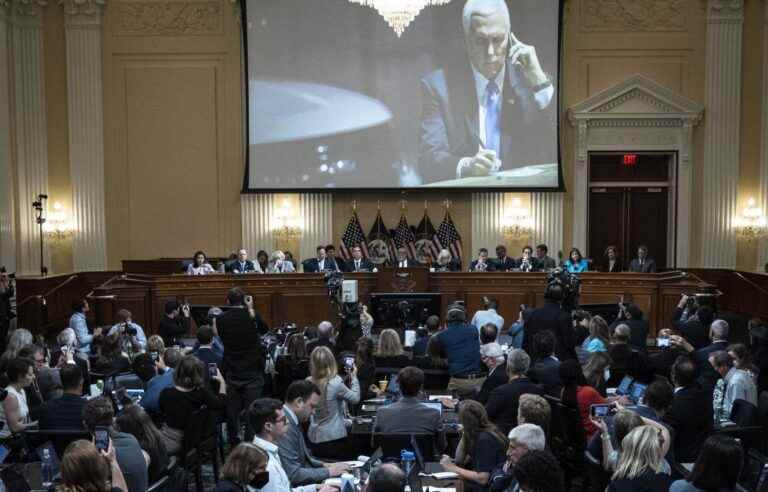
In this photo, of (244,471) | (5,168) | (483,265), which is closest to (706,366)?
(244,471)

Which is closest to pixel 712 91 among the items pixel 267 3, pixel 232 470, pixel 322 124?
pixel 322 124

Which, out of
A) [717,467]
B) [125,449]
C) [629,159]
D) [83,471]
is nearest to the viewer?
[83,471]

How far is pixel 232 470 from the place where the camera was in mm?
4277

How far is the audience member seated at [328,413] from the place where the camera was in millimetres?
6898

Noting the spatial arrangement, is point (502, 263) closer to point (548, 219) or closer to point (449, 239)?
point (449, 239)

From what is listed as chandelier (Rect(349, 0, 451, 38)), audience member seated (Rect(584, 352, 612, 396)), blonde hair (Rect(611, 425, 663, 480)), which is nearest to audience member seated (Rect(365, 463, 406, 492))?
blonde hair (Rect(611, 425, 663, 480))

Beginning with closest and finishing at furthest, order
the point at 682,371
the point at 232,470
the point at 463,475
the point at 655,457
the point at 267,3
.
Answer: the point at 232,470, the point at 655,457, the point at 463,475, the point at 682,371, the point at 267,3

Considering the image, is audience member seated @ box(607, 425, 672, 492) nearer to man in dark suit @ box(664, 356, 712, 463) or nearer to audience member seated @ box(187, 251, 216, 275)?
man in dark suit @ box(664, 356, 712, 463)

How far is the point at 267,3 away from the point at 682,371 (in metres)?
13.6

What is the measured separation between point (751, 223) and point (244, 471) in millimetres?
15947

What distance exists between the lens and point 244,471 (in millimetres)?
4277

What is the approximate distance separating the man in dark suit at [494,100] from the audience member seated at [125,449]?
13082 millimetres

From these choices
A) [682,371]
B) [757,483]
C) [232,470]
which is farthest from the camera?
[682,371]

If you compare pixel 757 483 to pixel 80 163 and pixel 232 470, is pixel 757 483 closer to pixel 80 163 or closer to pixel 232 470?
pixel 232 470
